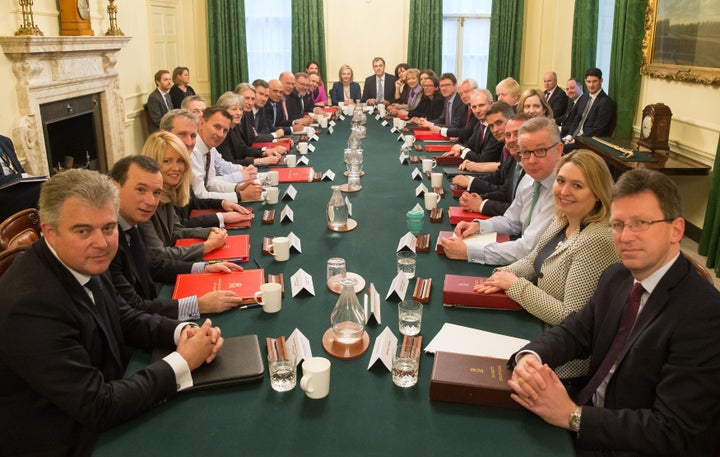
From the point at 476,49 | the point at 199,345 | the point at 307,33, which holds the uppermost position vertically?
the point at 307,33

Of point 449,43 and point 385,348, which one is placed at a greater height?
point 449,43

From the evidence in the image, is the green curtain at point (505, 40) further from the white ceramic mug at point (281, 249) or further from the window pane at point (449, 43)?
the white ceramic mug at point (281, 249)

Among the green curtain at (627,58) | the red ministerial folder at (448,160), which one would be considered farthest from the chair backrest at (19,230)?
the green curtain at (627,58)

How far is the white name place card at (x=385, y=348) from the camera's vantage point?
1626mm

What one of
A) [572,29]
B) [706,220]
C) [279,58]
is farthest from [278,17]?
[706,220]

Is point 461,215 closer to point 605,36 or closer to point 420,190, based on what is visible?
point 420,190

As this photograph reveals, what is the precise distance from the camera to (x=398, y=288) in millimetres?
2080

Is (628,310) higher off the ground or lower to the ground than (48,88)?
lower

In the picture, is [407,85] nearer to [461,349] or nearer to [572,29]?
[572,29]

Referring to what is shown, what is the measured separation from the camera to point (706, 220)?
4.51 metres

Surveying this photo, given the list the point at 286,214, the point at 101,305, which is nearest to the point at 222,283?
the point at 101,305

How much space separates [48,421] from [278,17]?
29.1ft

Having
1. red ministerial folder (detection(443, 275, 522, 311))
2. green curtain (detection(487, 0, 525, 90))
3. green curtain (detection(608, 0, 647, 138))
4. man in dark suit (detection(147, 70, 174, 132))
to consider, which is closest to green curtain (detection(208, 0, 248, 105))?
man in dark suit (detection(147, 70, 174, 132))

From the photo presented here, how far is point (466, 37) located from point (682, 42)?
474 centimetres
